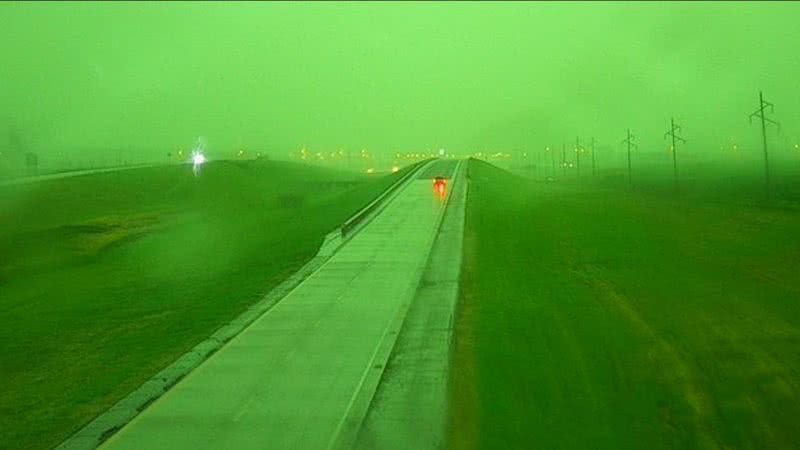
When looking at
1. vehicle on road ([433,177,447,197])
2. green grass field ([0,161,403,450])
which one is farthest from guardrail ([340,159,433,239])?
vehicle on road ([433,177,447,197])

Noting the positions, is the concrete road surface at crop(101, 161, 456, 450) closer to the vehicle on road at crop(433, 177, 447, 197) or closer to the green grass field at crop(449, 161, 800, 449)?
the green grass field at crop(449, 161, 800, 449)

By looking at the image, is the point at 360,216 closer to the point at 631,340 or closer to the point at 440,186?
the point at 440,186

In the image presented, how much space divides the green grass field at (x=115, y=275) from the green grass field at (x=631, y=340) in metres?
5.21

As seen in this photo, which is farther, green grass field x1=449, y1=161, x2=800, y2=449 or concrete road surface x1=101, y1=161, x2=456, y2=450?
green grass field x1=449, y1=161, x2=800, y2=449

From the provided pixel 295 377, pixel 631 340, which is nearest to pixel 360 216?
pixel 631 340

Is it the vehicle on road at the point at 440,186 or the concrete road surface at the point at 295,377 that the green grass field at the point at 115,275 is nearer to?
the concrete road surface at the point at 295,377

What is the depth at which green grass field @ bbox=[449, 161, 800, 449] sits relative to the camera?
12039mm

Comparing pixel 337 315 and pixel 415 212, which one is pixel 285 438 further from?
pixel 415 212

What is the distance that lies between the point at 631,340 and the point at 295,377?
241 inches

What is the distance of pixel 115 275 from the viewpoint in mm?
29922

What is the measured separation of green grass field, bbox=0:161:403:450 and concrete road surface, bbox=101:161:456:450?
109cm

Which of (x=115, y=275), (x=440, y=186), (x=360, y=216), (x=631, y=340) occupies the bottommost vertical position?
(x=631, y=340)

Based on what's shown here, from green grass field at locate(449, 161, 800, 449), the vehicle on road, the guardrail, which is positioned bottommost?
green grass field at locate(449, 161, 800, 449)

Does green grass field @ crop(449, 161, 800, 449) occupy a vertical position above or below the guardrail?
below
